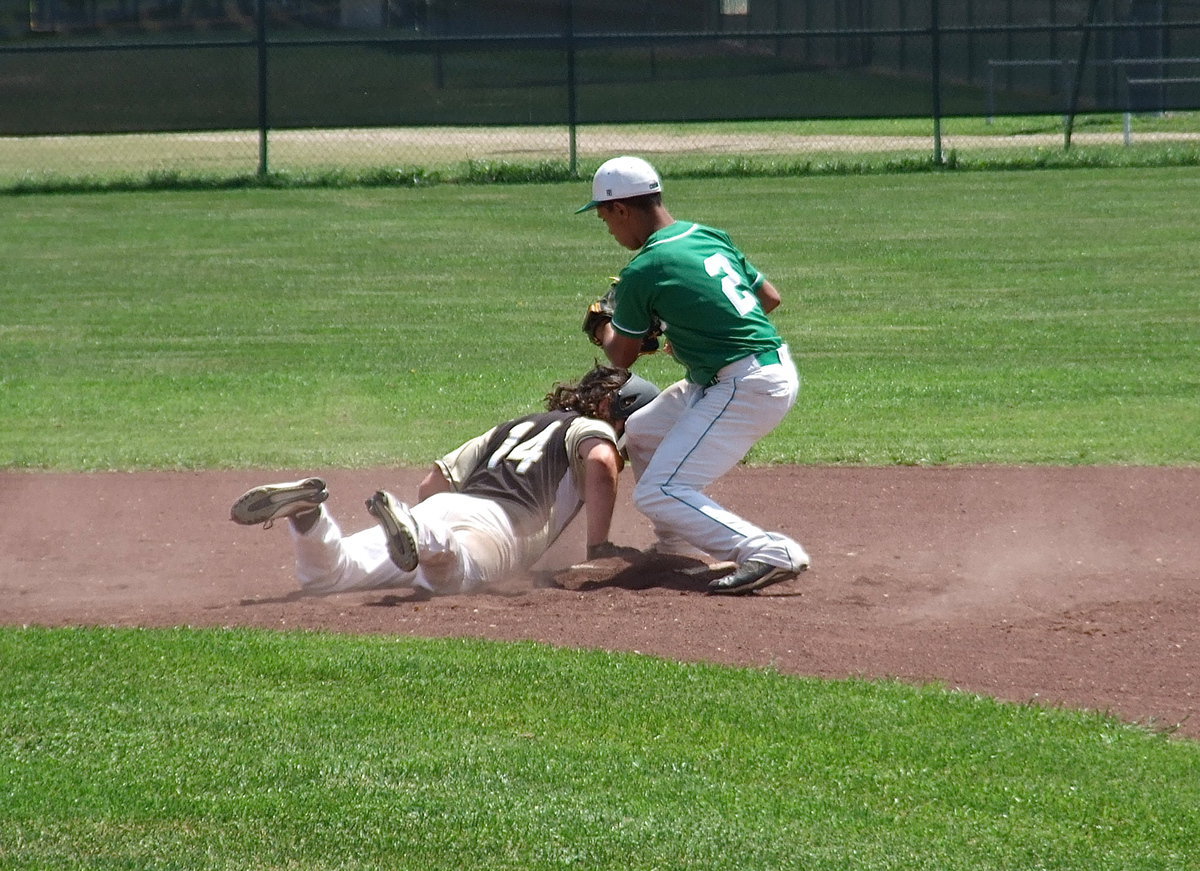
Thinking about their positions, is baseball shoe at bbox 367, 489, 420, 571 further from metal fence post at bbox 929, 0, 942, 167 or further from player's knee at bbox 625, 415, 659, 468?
metal fence post at bbox 929, 0, 942, 167

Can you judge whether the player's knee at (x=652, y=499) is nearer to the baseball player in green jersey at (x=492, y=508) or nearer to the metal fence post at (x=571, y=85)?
the baseball player in green jersey at (x=492, y=508)

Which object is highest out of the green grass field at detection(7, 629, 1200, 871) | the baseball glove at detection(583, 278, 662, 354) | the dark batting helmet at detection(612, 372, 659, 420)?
the baseball glove at detection(583, 278, 662, 354)

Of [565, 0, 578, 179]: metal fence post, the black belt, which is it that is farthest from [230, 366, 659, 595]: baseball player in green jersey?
[565, 0, 578, 179]: metal fence post

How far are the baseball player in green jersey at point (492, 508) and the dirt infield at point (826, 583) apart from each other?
13 cm

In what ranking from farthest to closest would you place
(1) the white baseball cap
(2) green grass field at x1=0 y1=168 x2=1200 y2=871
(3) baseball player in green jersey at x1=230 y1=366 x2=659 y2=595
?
(1) the white baseball cap, (3) baseball player in green jersey at x1=230 y1=366 x2=659 y2=595, (2) green grass field at x1=0 y1=168 x2=1200 y2=871

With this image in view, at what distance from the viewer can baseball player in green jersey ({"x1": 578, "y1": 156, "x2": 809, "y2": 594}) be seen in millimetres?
6684

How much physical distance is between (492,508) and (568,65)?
1677 cm

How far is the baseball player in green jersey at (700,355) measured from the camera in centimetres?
668

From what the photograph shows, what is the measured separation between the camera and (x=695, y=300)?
6.70 meters

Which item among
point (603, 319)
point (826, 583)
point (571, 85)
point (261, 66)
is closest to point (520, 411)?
point (603, 319)

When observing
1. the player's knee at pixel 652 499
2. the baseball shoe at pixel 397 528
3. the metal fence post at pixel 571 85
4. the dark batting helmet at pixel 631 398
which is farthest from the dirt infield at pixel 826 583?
the metal fence post at pixel 571 85

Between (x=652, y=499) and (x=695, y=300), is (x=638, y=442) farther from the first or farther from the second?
(x=695, y=300)

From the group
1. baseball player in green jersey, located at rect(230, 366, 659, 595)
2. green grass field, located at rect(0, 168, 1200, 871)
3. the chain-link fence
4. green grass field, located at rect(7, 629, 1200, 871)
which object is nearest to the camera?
green grass field, located at rect(7, 629, 1200, 871)

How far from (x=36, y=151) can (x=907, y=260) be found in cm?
1796
